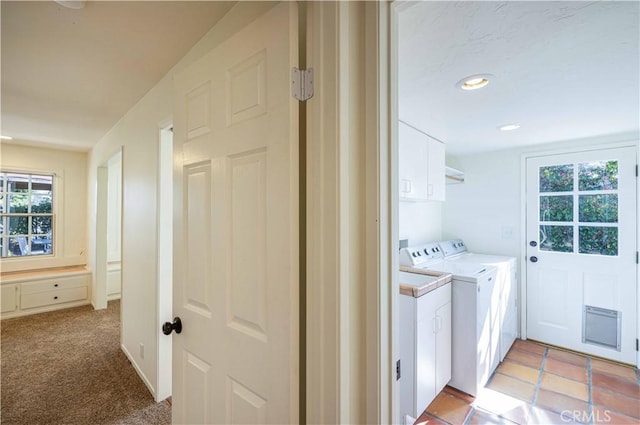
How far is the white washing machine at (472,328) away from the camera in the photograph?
2061 millimetres

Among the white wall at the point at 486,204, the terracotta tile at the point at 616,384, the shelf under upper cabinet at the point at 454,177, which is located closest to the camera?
the terracotta tile at the point at 616,384

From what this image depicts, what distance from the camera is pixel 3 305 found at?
3.50 m

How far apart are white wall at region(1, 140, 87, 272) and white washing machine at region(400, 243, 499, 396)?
490cm

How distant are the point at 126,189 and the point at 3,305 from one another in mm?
2841

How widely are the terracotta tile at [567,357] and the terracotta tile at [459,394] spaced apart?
1.31 m

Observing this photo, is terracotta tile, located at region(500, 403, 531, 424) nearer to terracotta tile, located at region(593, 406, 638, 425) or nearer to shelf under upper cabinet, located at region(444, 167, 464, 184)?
terracotta tile, located at region(593, 406, 638, 425)

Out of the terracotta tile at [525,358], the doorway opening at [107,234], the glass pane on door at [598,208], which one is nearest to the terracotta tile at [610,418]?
the terracotta tile at [525,358]

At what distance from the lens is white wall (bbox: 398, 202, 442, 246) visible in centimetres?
291

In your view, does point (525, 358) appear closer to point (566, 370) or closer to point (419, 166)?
point (566, 370)

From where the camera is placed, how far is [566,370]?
249 cm

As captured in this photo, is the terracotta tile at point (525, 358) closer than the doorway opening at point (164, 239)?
No

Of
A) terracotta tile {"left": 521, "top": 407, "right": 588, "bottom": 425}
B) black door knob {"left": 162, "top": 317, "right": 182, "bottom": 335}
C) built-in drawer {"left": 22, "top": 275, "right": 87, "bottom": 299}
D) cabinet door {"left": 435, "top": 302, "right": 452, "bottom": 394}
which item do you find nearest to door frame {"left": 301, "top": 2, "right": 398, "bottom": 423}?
black door knob {"left": 162, "top": 317, "right": 182, "bottom": 335}

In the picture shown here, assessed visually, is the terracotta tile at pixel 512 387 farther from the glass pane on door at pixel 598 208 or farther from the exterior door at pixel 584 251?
the glass pane on door at pixel 598 208

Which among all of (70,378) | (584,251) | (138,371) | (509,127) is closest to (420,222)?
(509,127)
